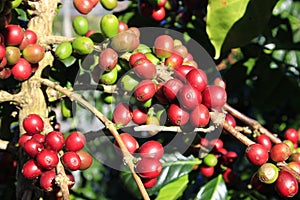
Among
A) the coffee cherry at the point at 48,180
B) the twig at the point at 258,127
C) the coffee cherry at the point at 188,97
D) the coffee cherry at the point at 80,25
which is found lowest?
the twig at the point at 258,127

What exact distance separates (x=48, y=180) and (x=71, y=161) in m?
0.05

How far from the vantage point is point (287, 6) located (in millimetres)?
1454

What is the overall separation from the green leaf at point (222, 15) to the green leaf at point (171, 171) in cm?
33

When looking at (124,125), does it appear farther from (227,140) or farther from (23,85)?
(227,140)

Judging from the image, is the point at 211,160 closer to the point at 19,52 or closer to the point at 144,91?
the point at 144,91

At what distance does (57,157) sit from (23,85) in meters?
0.22

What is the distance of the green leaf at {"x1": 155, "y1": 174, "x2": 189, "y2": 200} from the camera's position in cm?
118

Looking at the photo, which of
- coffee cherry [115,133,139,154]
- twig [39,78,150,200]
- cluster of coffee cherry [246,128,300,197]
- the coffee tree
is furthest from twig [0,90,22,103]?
cluster of coffee cherry [246,128,300,197]

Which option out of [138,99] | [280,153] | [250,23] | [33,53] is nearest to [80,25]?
[33,53]

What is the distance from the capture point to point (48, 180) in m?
0.82

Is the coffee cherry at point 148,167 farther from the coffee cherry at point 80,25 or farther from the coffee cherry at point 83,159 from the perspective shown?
the coffee cherry at point 80,25

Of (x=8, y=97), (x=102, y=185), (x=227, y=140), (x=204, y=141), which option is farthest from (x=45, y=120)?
(x=102, y=185)

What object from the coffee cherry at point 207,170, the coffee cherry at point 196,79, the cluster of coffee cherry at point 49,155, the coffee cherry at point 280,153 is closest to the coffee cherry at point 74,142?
the cluster of coffee cherry at point 49,155

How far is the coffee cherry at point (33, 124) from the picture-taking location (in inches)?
34.7
